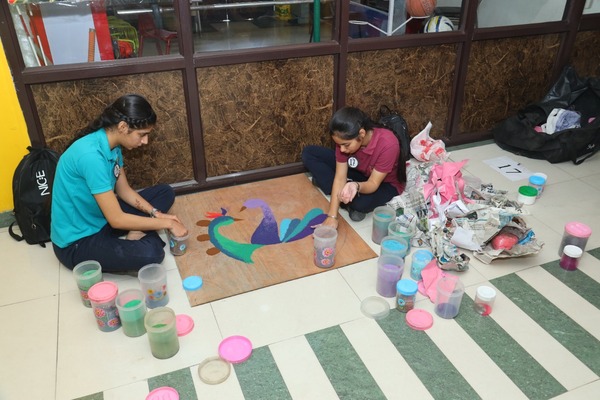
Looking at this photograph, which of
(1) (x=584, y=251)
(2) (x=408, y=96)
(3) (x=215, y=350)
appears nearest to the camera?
(3) (x=215, y=350)

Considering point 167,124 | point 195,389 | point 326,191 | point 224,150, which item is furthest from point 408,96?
point 195,389

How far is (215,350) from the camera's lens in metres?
2.11

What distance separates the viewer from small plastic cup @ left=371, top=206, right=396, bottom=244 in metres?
2.70

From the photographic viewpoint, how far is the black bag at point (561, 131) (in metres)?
3.51

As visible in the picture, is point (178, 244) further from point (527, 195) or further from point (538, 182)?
point (538, 182)

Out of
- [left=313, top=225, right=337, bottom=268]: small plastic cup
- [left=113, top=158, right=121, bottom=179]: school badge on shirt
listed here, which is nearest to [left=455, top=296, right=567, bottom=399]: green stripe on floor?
[left=313, top=225, right=337, bottom=268]: small plastic cup

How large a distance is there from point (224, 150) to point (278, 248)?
33.2 inches

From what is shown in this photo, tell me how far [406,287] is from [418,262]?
265 millimetres

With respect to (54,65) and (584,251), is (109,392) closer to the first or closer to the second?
(54,65)

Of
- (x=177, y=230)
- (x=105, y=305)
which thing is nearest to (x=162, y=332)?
(x=105, y=305)

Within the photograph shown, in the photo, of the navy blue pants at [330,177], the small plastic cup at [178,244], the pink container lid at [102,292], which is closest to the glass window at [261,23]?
the navy blue pants at [330,177]

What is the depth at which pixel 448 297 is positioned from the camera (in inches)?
87.0

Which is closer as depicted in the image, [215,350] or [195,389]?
[195,389]

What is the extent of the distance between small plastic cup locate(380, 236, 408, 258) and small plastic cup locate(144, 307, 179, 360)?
1.05 meters
